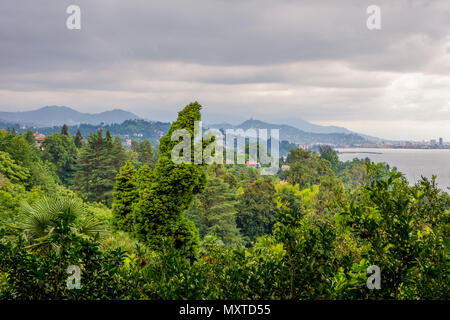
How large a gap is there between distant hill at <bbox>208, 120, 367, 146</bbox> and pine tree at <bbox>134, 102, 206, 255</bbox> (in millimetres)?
105312

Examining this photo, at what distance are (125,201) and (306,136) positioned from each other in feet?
430

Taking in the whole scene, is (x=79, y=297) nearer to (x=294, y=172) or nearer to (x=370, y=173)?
(x=370, y=173)

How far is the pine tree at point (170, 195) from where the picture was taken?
9.06m

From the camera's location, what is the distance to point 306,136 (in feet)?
446

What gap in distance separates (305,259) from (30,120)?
182304 mm

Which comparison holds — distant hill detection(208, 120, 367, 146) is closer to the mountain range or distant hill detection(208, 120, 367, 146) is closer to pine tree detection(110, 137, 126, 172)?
the mountain range

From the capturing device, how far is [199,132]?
9.38 m

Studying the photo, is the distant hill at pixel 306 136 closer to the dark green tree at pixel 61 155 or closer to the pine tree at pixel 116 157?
the dark green tree at pixel 61 155

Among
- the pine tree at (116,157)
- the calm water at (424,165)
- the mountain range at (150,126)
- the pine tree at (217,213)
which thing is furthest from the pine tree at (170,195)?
the mountain range at (150,126)

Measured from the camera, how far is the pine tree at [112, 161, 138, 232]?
387 inches

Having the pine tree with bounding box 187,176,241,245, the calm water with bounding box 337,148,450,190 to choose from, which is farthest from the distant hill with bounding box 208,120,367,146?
the pine tree with bounding box 187,176,241,245
